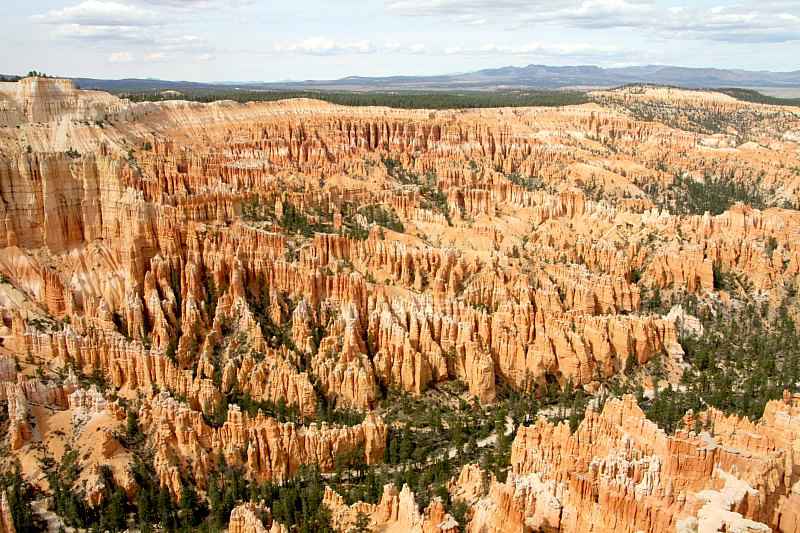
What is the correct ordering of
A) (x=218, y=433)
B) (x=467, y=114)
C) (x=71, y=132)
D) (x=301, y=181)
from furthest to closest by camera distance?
(x=467, y=114) < (x=301, y=181) < (x=71, y=132) < (x=218, y=433)

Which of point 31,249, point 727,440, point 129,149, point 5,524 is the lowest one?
point 5,524

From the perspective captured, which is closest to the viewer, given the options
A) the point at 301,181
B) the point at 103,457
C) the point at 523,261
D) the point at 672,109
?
the point at 103,457

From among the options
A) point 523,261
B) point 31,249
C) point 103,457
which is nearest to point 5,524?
point 103,457

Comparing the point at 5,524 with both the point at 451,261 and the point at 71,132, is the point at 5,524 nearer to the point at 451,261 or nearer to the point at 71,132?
the point at 451,261

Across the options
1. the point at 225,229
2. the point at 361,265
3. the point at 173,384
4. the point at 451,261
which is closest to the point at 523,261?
the point at 451,261

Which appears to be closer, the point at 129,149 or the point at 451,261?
the point at 451,261

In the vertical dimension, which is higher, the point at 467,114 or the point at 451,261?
the point at 467,114

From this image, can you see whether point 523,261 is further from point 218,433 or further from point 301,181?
point 218,433
